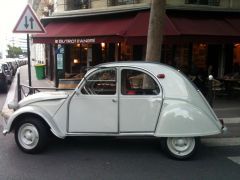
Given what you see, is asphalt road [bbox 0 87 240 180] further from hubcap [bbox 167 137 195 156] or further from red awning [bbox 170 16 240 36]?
red awning [bbox 170 16 240 36]

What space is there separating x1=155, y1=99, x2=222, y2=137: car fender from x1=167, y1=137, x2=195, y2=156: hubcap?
177 millimetres

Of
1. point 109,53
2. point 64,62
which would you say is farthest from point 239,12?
point 64,62

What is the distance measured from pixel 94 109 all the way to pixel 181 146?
5.50 feet

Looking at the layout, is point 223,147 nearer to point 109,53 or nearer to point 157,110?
point 157,110

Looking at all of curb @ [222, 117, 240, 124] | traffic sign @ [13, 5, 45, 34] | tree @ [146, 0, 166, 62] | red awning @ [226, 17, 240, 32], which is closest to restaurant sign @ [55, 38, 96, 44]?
traffic sign @ [13, 5, 45, 34]

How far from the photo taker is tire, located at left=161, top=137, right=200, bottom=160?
589cm

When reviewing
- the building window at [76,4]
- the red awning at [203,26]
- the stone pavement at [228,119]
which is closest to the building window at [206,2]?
the red awning at [203,26]

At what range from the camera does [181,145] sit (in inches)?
233

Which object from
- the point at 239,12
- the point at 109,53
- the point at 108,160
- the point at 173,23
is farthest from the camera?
the point at 109,53

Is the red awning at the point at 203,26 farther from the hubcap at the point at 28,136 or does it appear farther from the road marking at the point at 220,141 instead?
the hubcap at the point at 28,136

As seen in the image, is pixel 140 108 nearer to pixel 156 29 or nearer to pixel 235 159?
pixel 235 159

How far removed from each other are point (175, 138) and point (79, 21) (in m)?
9.88

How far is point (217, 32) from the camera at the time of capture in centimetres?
1202

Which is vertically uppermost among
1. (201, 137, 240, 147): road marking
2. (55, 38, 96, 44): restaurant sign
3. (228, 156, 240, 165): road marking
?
(55, 38, 96, 44): restaurant sign
